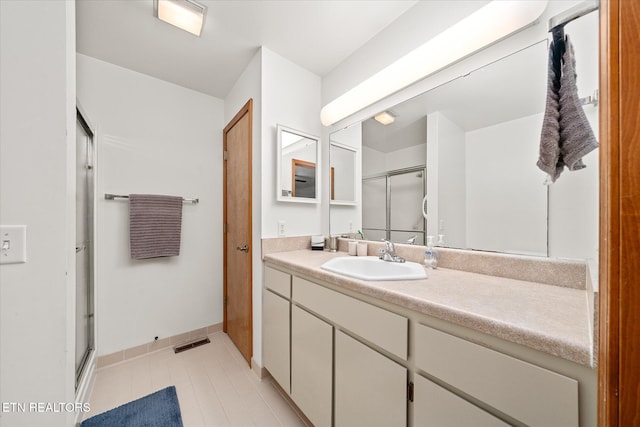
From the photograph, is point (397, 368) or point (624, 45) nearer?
point (624, 45)

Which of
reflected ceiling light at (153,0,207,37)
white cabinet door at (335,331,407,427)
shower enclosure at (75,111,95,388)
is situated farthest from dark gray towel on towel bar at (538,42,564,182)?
shower enclosure at (75,111,95,388)

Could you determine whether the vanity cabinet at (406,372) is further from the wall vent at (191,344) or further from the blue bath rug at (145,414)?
the wall vent at (191,344)

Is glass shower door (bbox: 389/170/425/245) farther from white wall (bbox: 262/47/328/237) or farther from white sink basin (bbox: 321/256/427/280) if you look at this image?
white wall (bbox: 262/47/328/237)

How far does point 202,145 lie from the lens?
2.32 metres

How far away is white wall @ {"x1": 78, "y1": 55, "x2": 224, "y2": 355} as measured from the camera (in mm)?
1842

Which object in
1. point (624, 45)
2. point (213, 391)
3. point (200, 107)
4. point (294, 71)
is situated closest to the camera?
point (624, 45)

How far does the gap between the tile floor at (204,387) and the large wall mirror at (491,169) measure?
1344 millimetres

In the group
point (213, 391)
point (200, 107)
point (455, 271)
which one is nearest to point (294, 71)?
point (200, 107)

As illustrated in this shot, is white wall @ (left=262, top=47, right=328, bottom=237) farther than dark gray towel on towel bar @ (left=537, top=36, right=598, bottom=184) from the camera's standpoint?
Yes

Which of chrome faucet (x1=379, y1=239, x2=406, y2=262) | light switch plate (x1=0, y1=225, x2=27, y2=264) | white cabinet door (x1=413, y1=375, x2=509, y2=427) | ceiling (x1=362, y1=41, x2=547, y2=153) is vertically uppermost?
ceiling (x1=362, y1=41, x2=547, y2=153)

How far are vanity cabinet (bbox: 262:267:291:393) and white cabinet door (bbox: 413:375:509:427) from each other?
817mm

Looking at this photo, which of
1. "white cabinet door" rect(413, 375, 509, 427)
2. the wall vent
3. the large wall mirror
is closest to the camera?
"white cabinet door" rect(413, 375, 509, 427)

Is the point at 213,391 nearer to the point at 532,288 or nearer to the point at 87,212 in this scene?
the point at 87,212

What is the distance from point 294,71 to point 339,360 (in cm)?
204
